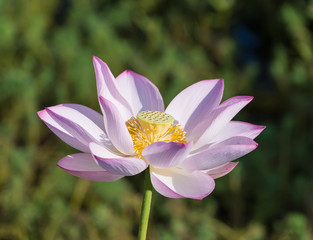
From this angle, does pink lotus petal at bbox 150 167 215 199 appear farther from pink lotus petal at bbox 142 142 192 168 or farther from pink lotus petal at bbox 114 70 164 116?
pink lotus petal at bbox 114 70 164 116

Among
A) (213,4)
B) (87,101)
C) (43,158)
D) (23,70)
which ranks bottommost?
(43,158)

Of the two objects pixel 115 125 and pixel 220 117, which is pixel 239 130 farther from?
pixel 115 125

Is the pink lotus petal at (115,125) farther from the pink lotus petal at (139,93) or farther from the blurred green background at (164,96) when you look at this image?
the blurred green background at (164,96)

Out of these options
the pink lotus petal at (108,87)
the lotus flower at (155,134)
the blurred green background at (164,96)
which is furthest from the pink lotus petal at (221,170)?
the blurred green background at (164,96)

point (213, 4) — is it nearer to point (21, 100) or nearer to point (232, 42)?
point (232, 42)

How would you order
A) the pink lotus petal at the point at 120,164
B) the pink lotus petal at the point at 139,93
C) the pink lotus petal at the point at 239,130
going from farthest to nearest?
the pink lotus petal at the point at 139,93
the pink lotus petal at the point at 239,130
the pink lotus petal at the point at 120,164

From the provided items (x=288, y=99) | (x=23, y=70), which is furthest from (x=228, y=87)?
(x=23, y=70)
